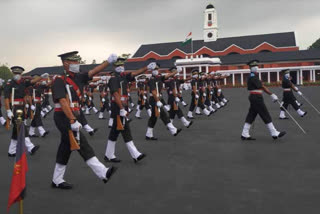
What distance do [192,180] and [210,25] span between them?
75666 mm

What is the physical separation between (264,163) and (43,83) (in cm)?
835

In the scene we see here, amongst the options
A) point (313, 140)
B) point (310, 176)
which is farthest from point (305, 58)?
point (310, 176)

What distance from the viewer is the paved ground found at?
4586mm

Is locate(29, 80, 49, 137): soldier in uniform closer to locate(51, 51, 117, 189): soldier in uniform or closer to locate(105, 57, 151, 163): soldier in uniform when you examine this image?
locate(105, 57, 151, 163): soldier in uniform

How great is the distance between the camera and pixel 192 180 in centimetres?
573

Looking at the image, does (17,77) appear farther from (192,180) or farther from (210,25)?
(210,25)

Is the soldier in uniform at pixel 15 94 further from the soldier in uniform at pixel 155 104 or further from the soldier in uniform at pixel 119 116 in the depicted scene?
the soldier in uniform at pixel 155 104

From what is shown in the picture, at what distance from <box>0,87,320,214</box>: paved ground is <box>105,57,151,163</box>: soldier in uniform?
1.08 feet

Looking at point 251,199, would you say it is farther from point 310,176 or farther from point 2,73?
point 2,73

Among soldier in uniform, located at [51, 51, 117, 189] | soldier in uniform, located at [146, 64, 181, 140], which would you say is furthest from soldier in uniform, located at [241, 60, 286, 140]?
soldier in uniform, located at [51, 51, 117, 189]

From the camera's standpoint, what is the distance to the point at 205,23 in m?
78.4

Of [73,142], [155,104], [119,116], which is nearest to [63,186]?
[73,142]

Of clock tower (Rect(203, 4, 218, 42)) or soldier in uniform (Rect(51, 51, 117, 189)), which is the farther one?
clock tower (Rect(203, 4, 218, 42))

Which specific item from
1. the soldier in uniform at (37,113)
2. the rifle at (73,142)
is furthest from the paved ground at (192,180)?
the soldier in uniform at (37,113)
